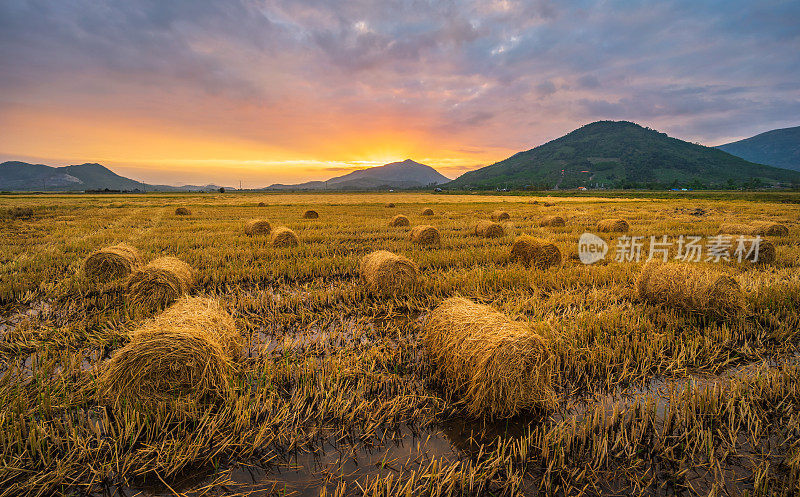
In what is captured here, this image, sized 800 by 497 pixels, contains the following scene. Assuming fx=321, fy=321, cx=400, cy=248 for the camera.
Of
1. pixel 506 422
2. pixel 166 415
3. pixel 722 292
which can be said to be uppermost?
pixel 722 292

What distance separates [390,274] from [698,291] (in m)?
6.77

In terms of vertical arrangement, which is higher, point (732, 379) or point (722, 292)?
point (722, 292)

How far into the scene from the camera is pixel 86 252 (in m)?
12.9

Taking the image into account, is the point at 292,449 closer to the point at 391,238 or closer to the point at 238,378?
the point at 238,378

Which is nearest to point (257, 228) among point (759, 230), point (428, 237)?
point (428, 237)

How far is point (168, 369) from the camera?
4.18 m

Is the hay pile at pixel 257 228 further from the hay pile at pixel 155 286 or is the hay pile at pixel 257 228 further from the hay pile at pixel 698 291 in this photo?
the hay pile at pixel 698 291

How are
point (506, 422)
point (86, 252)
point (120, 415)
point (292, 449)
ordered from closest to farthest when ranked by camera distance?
point (292, 449), point (120, 415), point (506, 422), point (86, 252)

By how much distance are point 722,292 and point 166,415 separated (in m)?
10.1

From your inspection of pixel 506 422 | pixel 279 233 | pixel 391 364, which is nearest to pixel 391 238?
pixel 279 233

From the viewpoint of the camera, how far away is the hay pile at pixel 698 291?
6773mm

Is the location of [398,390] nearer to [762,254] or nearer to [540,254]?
[540,254]

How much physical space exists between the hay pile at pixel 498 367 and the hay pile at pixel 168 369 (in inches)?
122

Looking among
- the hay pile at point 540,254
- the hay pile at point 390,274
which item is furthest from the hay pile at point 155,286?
the hay pile at point 540,254
